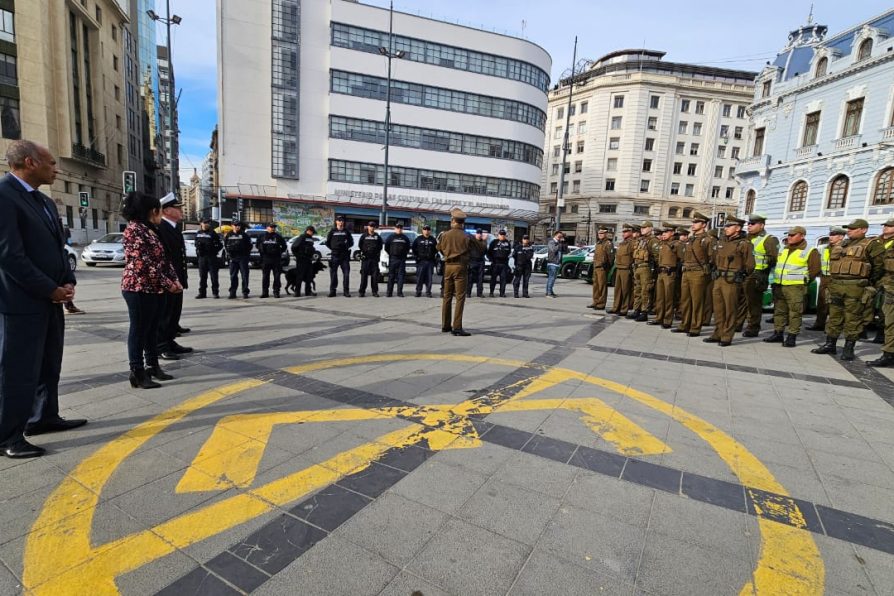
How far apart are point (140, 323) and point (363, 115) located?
35.5 metres

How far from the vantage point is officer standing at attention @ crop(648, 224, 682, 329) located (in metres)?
9.02

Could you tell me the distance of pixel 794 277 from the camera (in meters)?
7.87

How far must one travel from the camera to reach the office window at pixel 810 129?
2836 cm

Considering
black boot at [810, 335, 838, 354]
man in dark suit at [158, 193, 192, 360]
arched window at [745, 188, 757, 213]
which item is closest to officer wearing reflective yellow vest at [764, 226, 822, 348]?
black boot at [810, 335, 838, 354]

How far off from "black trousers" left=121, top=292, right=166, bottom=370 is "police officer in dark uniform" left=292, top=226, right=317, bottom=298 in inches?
267

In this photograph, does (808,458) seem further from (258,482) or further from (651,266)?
(651,266)

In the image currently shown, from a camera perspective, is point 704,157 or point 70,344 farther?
point 704,157

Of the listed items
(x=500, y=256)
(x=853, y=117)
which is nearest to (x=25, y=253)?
(x=500, y=256)

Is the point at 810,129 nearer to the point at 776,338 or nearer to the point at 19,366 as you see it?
the point at 776,338

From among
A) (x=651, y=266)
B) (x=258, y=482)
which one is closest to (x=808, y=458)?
Answer: (x=258, y=482)

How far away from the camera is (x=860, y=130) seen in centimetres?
2533

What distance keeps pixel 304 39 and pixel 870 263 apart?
3842 cm

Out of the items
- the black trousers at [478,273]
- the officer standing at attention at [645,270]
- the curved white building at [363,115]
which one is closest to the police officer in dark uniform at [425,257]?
the black trousers at [478,273]

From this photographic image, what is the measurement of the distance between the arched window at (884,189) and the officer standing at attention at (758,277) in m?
23.3
